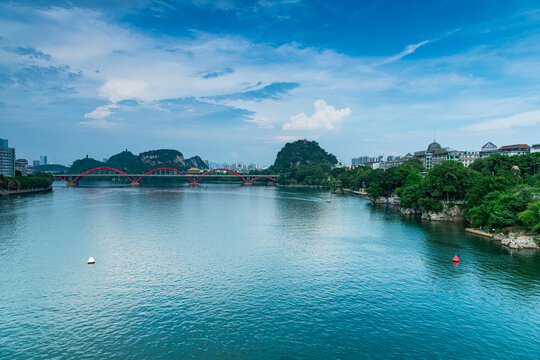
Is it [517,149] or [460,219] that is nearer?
[460,219]

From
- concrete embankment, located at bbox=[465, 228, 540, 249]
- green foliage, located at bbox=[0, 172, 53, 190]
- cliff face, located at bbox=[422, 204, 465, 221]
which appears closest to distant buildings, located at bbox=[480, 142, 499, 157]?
cliff face, located at bbox=[422, 204, 465, 221]

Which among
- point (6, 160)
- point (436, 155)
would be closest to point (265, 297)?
point (436, 155)

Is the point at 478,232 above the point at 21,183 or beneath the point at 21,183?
beneath

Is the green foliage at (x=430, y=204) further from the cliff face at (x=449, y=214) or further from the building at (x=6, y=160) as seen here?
the building at (x=6, y=160)

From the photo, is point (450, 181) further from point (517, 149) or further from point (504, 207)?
point (517, 149)

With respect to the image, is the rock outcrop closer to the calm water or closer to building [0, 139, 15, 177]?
the calm water

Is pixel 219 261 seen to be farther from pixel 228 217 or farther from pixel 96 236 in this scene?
pixel 228 217

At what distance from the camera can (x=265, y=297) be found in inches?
749

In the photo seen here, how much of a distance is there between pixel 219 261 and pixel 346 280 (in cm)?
1010

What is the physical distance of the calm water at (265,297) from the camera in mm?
14102

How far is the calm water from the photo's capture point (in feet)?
46.3

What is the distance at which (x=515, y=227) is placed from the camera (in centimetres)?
3166

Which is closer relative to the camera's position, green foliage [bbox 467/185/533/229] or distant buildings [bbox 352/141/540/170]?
green foliage [bbox 467/185/533/229]

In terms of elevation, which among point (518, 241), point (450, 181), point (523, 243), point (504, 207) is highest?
point (450, 181)
